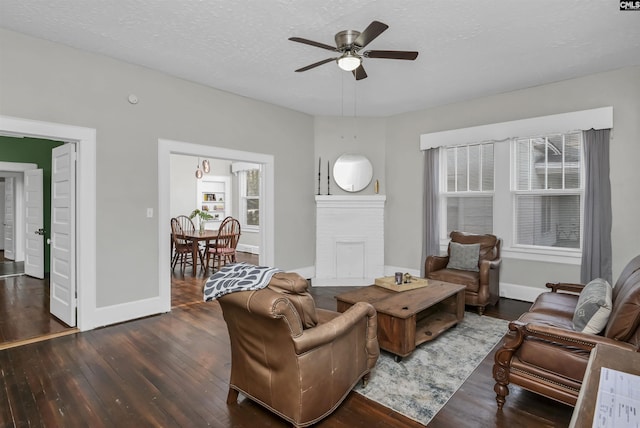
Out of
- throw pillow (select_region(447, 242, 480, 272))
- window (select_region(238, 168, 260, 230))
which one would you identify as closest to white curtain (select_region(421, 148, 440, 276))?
throw pillow (select_region(447, 242, 480, 272))

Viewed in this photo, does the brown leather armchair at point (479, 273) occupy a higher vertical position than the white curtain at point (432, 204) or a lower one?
lower

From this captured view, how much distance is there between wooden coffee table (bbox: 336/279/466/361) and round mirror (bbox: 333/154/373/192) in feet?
8.05

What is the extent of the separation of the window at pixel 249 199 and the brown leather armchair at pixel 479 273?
5.60 m

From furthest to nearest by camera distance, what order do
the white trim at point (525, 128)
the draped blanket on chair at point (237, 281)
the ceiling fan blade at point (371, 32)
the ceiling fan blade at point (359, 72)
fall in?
the white trim at point (525, 128), the ceiling fan blade at point (359, 72), the ceiling fan blade at point (371, 32), the draped blanket on chair at point (237, 281)

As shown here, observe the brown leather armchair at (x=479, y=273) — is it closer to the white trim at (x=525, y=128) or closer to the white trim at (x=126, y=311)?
the white trim at (x=525, y=128)

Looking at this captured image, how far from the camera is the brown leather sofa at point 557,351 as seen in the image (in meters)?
1.83

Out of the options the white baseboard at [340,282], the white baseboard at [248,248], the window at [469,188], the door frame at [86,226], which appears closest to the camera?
the door frame at [86,226]

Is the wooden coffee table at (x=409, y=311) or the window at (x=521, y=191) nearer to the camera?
the wooden coffee table at (x=409, y=311)

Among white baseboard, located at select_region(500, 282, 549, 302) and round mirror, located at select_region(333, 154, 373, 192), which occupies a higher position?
round mirror, located at select_region(333, 154, 373, 192)

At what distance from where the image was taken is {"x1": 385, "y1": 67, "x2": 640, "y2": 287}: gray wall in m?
3.74

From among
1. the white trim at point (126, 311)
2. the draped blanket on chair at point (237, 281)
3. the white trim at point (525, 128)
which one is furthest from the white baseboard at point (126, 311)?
the white trim at point (525, 128)

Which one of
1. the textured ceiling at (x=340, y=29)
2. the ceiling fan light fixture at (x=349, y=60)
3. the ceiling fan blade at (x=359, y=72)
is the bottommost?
the ceiling fan light fixture at (x=349, y=60)

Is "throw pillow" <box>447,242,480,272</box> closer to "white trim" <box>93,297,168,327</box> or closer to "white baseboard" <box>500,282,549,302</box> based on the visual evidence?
"white baseboard" <box>500,282,549,302</box>

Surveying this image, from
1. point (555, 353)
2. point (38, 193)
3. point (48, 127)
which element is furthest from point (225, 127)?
point (555, 353)
